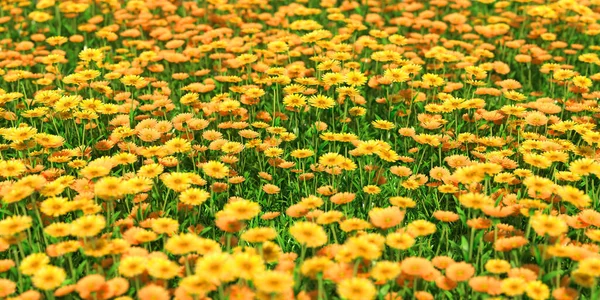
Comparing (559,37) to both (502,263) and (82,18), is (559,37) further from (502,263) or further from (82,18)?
(82,18)

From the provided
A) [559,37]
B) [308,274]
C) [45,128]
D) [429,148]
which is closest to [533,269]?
[308,274]

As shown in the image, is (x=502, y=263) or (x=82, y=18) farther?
(x=82, y=18)

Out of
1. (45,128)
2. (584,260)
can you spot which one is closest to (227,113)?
(45,128)

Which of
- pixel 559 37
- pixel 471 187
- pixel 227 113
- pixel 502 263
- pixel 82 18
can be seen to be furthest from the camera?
pixel 82 18

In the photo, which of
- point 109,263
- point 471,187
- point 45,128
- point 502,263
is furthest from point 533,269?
point 45,128

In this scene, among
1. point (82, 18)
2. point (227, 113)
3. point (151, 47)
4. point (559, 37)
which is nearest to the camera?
point (227, 113)

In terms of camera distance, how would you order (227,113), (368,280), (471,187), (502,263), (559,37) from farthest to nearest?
1. (559,37)
2. (227,113)
3. (471,187)
4. (502,263)
5. (368,280)

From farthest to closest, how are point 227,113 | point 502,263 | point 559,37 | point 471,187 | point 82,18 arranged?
point 82,18 → point 559,37 → point 227,113 → point 471,187 → point 502,263

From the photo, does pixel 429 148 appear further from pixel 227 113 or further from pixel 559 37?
pixel 559 37

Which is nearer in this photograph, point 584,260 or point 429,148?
point 584,260
